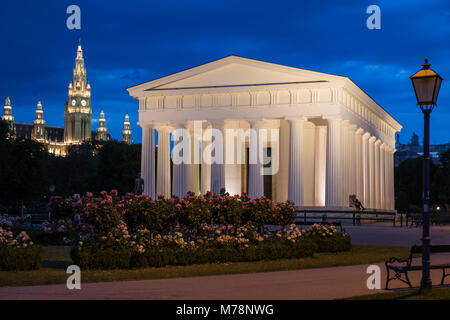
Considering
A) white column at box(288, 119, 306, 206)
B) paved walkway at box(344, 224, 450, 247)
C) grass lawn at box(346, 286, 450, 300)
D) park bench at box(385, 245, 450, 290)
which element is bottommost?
grass lawn at box(346, 286, 450, 300)

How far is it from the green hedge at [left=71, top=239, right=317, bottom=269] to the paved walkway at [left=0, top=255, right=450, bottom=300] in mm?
2790

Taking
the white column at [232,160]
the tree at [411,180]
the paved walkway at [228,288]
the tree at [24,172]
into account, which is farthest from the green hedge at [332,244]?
the tree at [411,180]

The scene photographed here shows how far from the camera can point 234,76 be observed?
53.4 metres

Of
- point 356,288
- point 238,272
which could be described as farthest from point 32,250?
point 356,288

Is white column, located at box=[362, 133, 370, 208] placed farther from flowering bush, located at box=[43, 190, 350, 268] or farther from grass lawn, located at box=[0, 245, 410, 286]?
flowering bush, located at box=[43, 190, 350, 268]

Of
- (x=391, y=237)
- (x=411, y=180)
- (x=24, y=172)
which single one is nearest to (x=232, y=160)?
(x=391, y=237)

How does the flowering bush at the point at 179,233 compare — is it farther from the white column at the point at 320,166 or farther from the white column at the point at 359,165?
the white column at the point at 359,165

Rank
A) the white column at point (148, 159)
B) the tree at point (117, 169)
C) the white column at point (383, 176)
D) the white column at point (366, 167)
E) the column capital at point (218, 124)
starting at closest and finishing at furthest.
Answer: the column capital at point (218, 124) < the white column at point (148, 159) < the white column at point (366, 167) < the white column at point (383, 176) < the tree at point (117, 169)

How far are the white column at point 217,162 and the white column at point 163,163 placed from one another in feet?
15.2

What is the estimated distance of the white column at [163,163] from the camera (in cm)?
5641

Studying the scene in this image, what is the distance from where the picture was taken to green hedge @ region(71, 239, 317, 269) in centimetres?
1977

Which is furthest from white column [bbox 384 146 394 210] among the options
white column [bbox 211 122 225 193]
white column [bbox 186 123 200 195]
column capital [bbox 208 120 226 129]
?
column capital [bbox 208 120 226 129]
